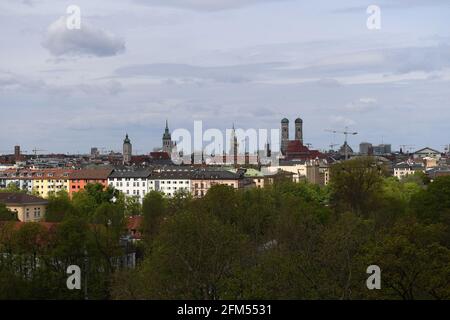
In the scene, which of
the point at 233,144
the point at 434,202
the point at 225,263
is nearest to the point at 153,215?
the point at 434,202

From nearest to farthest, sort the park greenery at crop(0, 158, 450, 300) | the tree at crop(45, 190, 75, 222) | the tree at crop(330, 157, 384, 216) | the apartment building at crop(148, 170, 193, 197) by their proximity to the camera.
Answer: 1. the park greenery at crop(0, 158, 450, 300)
2. the tree at crop(45, 190, 75, 222)
3. the tree at crop(330, 157, 384, 216)
4. the apartment building at crop(148, 170, 193, 197)

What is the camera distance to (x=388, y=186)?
8800 cm

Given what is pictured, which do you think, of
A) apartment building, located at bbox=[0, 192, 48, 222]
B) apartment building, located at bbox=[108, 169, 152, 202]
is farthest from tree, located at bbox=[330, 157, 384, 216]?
apartment building, located at bbox=[108, 169, 152, 202]

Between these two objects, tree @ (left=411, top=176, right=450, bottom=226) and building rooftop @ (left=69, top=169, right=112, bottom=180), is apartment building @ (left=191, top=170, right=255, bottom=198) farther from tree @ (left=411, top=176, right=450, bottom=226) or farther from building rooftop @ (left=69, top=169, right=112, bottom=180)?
tree @ (left=411, top=176, right=450, bottom=226)

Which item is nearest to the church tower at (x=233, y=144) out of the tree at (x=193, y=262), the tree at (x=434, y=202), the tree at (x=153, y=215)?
the tree at (x=153, y=215)

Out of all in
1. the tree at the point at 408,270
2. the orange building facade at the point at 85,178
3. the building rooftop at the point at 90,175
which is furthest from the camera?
the building rooftop at the point at 90,175

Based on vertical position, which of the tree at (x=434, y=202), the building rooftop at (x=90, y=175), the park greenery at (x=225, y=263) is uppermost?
the building rooftop at (x=90, y=175)

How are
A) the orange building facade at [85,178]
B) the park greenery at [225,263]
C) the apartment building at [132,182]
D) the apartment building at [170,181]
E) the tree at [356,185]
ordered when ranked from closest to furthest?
1. the park greenery at [225,263]
2. the tree at [356,185]
3. the apartment building at [170,181]
4. the apartment building at [132,182]
5. the orange building facade at [85,178]

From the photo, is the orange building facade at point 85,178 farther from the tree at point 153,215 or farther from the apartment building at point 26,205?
the tree at point 153,215

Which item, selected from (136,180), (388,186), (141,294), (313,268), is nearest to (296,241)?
(313,268)

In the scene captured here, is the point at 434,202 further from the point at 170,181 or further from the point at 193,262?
the point at 170,181

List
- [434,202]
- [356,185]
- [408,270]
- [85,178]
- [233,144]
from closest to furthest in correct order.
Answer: [408,270] → [434,202] → [356,185] → [85,178] → [233,144]

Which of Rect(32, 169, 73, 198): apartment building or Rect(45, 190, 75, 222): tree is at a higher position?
Rect(32, 169, 73, 198): apartment building

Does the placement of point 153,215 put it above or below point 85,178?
below
